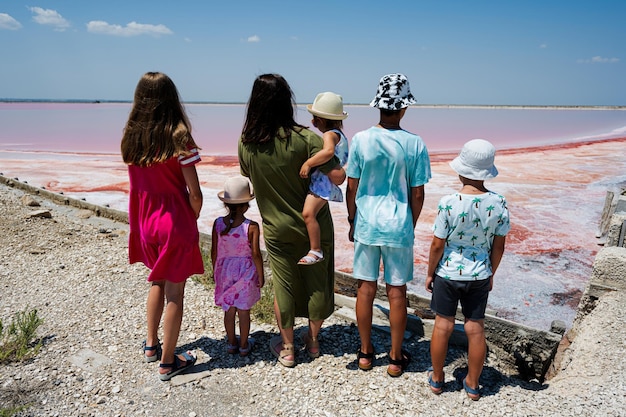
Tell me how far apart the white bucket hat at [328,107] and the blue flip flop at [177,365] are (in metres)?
1.94

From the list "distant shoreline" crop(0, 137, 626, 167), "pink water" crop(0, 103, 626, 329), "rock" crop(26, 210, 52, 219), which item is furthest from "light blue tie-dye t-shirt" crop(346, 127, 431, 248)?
"distant shoreline" crop(0, 137, 626, 167)

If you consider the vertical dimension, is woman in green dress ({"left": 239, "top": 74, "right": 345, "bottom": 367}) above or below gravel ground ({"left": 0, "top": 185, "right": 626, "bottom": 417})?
above

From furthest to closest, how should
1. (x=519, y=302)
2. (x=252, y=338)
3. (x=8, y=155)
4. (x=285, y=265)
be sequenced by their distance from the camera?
(x=8, y=155) → (x=519, y=302) → (x=252, y=338) → (x=285, y=265)

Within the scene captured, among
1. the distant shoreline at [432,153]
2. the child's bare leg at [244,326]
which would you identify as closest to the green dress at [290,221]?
the child's bare leg at [244,326]

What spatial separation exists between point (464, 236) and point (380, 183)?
61 centimetres

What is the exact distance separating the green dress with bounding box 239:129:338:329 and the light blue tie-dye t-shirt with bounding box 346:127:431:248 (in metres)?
0.22

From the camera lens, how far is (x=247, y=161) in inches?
122

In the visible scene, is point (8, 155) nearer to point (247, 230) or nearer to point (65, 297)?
point (65, 297)

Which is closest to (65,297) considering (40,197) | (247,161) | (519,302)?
(247,161)

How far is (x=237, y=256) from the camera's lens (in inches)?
132

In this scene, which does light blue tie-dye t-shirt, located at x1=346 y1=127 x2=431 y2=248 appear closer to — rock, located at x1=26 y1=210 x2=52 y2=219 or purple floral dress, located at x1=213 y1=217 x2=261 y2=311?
purple floral dress, located at x1=213 y1=217 x2=261 y2=311

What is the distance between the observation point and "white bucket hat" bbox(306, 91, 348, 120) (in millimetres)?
3037

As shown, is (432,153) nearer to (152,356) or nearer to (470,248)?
(470,248)

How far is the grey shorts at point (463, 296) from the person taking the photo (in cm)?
287
